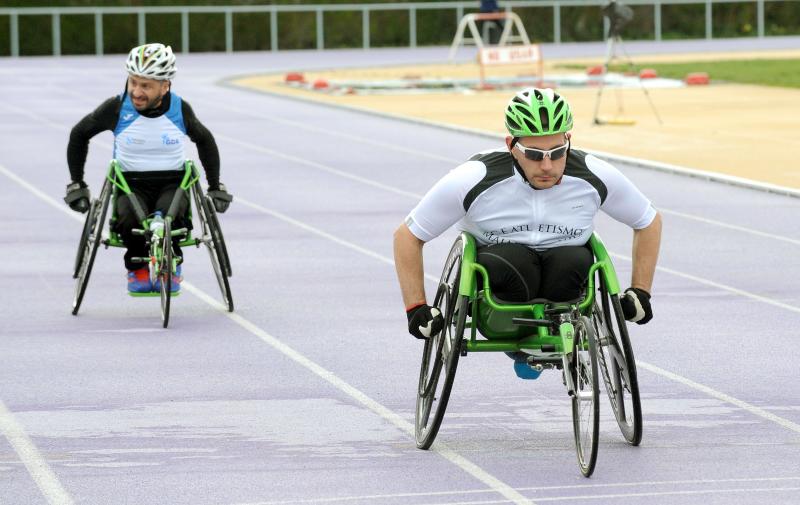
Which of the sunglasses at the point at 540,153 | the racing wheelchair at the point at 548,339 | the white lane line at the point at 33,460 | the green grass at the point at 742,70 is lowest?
the white lane line at the point at 33,460

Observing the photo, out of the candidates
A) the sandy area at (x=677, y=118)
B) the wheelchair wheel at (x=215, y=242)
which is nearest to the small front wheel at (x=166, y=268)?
the wheelchair wheel at (x=215, y=242)

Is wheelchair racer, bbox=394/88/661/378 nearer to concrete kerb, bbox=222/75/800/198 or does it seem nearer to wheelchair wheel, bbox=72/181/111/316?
wheelchair wheel, bbox=72/181/111/316

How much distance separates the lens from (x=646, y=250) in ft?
25.9

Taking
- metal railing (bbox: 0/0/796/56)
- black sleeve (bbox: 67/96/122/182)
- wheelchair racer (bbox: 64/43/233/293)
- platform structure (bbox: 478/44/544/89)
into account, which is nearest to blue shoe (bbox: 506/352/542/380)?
wheelchair racer (bbox: 64/43/233/293)

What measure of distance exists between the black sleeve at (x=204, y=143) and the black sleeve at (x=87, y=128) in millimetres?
420

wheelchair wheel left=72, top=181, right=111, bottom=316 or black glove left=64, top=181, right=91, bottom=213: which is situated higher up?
black glove left=64, top=181, right=91, bottom=213

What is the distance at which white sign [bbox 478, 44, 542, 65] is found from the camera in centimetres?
3756

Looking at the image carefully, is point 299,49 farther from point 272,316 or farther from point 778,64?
point 272,316

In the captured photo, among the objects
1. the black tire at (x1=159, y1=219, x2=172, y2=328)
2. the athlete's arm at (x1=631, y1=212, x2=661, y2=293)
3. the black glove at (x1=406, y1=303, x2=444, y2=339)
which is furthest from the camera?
the black tire at (x1=159, y1=219, x2=172, y2=328)

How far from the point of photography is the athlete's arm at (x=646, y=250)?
25.7 feet

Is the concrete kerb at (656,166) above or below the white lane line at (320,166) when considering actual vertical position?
above

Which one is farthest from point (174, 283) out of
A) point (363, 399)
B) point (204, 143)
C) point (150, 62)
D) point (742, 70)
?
point (742, 70)

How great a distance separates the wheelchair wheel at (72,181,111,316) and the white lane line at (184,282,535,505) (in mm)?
878

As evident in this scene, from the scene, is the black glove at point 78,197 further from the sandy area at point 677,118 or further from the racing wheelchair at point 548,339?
the sandy area at point 677,118
